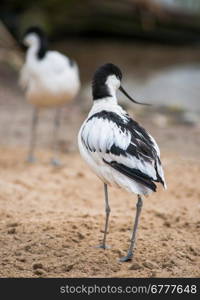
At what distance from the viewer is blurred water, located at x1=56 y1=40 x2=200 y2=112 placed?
1095cm

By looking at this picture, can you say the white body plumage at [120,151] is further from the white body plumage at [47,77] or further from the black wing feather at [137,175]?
the white body plumage at [47,77]

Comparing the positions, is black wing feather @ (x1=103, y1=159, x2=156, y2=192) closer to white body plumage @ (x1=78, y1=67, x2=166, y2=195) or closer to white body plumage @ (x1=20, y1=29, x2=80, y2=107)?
white body plumage @ (x1=78, y1=67, x2=166, y2=195)

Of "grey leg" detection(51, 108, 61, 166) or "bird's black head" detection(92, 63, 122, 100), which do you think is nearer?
"bird's black head" detection(92, 63, 122, 100)

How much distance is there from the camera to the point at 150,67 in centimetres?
1278

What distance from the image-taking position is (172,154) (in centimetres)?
750

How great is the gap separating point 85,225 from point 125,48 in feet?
32.4

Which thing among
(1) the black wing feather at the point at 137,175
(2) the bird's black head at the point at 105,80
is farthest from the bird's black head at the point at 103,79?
(1) the black wing feather at the point at 137,175

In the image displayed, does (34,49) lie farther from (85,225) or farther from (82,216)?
(85,225)

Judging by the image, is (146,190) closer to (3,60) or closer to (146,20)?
(3,60)

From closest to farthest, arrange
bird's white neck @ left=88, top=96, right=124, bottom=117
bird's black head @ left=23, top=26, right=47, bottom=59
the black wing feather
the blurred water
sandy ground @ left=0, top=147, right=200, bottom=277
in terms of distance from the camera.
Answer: the black wing feather < sandy ground @ left=0, top=147, right=200, bottom=277 < bird's white neck @ left=88, top=96, right=124, bottom=117 < bird's black head @ left=23, top=26, right=47, bottom=59 < the blurred water

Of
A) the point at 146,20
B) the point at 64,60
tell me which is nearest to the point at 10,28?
the point at 146,20

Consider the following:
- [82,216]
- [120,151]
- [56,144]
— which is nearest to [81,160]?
[56,144]

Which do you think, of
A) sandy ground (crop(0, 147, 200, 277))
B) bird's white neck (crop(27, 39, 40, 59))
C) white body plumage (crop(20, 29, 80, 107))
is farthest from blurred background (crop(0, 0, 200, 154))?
sandy ground (crop(0, 147, 200, 277))

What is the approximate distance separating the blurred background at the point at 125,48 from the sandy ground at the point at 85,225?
8.25ft
